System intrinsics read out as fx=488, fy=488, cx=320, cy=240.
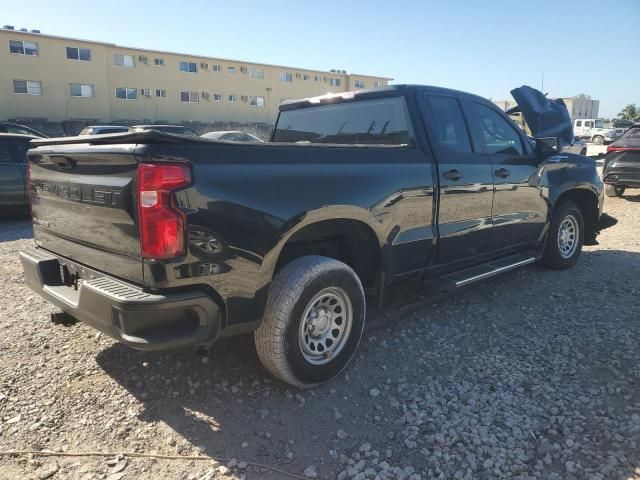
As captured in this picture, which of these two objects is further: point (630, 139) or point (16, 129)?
point (16, 129)

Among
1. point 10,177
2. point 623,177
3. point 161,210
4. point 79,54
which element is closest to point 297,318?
point 161,210

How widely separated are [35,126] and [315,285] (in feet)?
112

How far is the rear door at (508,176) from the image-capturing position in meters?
4.47

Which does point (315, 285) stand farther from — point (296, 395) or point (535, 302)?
point (535, 302)

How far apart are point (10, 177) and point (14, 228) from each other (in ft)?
2.84

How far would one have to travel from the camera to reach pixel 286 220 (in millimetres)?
2803

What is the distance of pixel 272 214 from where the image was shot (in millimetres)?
2736

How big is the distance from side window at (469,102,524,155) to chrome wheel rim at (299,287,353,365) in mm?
2132

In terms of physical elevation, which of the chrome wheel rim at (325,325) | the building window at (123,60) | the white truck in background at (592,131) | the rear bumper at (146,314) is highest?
the building window at (123,60)

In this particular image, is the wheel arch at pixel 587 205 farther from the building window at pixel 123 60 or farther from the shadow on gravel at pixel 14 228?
the building window at pixel 123 60

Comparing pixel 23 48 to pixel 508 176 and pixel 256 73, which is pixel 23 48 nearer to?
pixel 256 73

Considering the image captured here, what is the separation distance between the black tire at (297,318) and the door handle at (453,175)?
4.19ft

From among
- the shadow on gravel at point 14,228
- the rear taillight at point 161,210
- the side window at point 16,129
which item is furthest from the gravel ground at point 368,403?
the side window at point 16,129

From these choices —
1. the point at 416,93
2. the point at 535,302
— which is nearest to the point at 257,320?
the point at 416,93
